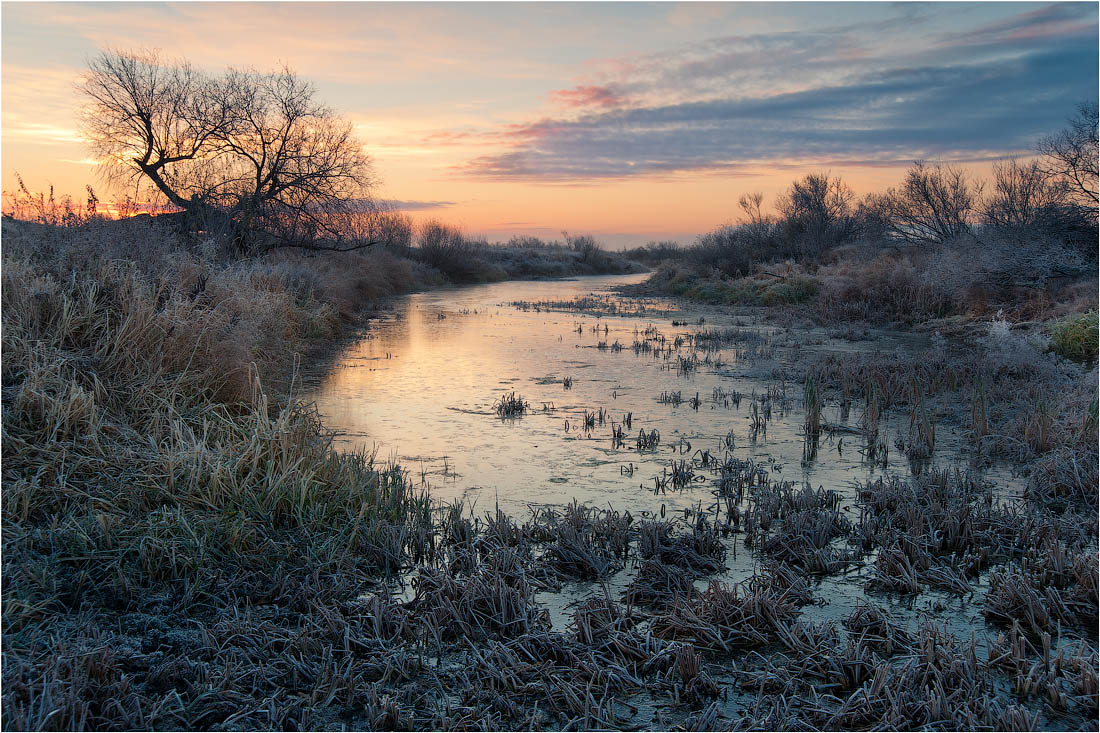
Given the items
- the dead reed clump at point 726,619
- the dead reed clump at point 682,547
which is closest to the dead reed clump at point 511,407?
the dead reed clump at point 682,547

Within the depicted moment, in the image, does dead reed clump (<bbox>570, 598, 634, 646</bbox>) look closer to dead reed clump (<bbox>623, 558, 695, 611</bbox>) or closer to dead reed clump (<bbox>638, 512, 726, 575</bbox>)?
dead reed clump (<bbox>623, 558, 695, 611</bbox>)

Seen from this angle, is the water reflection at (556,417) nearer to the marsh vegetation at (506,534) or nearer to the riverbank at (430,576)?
the marsh vegetation at (506,534)

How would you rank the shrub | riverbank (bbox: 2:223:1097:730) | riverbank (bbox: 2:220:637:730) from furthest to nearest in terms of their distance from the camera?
the shrub
riverbank (bbox: 2:220:637:730)
riverbank (bbox: 2:223:1097:730)

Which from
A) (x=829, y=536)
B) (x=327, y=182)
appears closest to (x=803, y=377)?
(x=829, y=536)

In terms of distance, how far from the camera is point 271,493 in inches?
211

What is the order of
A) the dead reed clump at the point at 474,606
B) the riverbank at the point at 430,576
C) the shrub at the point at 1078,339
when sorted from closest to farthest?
the riverbank at the point at 430,576 < the dead reed clump at the point at 474,606 < the shrub at the point at 1078,339

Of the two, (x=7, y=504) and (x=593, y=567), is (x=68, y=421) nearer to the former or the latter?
(x=7, y=504)

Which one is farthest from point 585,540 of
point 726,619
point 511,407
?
point 511,407

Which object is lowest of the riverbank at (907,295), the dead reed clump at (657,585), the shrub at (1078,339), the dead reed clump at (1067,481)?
the dead reed clump at (657,585)

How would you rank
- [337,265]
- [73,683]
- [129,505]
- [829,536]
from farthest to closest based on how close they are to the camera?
[337,265], [829,536], [129,505], [73,683]

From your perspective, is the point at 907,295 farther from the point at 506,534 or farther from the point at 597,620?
the point at 597,620

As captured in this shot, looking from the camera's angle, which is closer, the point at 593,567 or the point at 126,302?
the point at 593,567

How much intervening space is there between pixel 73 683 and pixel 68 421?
10.5 feet

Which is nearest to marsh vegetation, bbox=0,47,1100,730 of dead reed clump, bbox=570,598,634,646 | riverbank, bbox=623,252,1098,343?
dead reed clump, bbox=570,598,634,646
